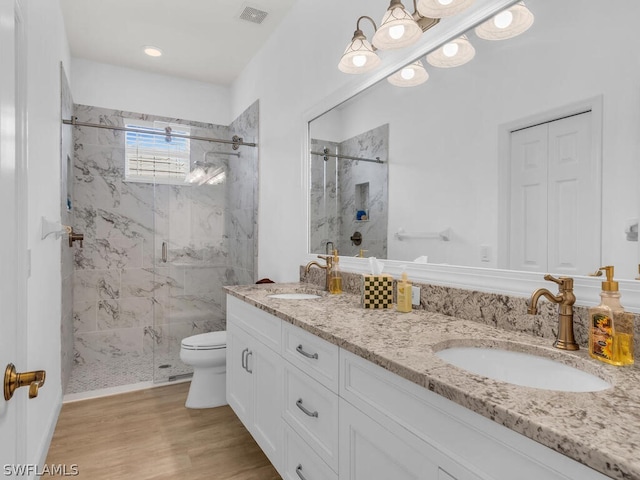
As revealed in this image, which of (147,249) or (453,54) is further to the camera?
(147,249)

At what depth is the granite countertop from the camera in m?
0.54

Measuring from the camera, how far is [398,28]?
1538 millimetres

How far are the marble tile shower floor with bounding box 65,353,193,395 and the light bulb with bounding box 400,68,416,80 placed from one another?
274 centimetres

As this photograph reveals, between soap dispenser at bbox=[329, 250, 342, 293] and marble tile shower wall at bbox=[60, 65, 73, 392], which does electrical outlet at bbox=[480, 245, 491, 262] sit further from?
marble tile shower wall at bbox=[60, 65, 73, 392]

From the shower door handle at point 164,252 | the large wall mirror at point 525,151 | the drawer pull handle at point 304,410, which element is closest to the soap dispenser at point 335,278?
the large wall mirror at point 525,151

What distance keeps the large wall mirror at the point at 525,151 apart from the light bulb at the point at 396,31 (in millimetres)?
189

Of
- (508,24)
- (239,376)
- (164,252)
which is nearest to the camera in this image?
(508,24)

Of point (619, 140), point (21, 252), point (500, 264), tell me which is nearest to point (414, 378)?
point (500, 264)

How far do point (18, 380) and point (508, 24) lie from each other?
5.39ft

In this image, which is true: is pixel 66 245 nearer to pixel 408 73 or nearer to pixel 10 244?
pixel 10 244

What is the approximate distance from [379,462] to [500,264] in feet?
2.43

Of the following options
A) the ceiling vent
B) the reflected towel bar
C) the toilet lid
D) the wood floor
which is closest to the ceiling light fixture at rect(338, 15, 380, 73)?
the reflected towel bar

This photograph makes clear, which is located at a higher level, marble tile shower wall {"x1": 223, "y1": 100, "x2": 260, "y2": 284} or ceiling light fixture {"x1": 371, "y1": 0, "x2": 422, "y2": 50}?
ceiling light fixture {"x1": 371, "y1": 0, "x2": 422, "y2": 50}

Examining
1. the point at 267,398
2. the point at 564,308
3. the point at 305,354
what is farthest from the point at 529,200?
the point at 267,398
